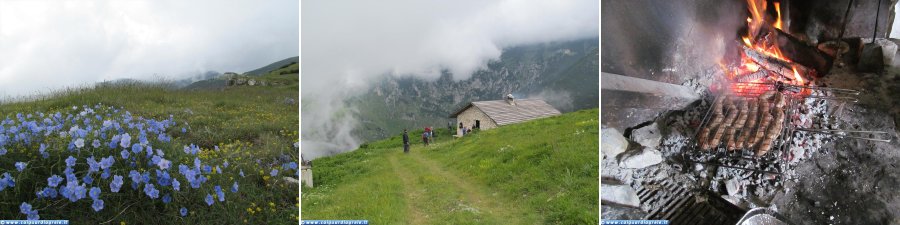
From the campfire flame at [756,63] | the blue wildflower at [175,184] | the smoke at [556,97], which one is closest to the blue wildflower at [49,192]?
the blue wildflower at [175,184]

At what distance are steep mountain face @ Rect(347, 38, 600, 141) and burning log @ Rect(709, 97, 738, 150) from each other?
1.22 meters

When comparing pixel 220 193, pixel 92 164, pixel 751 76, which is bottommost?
pixel 220 193

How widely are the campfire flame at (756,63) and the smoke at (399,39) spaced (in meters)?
1.69

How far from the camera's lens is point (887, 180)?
4.30 metres

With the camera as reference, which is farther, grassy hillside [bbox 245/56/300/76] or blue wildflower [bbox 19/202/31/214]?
grassy hillside [bbox 245/56/300/76]

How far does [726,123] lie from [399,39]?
9.14ft

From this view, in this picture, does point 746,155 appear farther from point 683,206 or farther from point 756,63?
point 756,63

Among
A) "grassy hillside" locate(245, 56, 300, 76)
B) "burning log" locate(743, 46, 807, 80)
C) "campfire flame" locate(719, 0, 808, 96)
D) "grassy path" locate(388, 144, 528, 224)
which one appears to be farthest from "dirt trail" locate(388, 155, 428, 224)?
"burning log" locate(743, 46, 807, 80)

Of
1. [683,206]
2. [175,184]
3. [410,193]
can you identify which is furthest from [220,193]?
[683,206]

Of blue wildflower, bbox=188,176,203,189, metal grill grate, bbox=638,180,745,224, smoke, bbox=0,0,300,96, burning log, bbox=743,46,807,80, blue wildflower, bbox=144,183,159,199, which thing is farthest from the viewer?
burning log, bbox=743,46,807,80

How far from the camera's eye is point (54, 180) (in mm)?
3043

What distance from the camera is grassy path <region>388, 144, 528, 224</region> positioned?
377 centimetres

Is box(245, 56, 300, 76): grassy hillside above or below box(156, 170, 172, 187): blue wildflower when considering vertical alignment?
above

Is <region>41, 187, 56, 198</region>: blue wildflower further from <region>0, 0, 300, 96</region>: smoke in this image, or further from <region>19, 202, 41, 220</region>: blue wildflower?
<region>0, 0, 300, 96</region>: smoke
